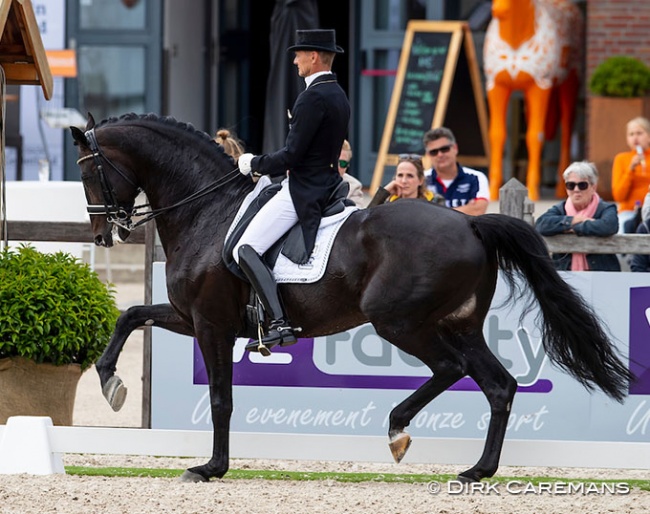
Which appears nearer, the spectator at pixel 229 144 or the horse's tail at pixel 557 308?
the horse's tail at pixel 557 308

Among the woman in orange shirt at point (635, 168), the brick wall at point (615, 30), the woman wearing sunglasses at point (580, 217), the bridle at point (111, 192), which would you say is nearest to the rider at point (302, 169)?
the bridle at point (111, 192)

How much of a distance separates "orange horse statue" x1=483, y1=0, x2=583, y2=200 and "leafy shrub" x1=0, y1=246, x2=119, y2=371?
24.6 ft

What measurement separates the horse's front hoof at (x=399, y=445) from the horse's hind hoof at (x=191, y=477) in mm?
907

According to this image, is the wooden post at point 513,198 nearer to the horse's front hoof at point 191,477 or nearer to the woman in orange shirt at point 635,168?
the woman in orange shirt at point 635,168

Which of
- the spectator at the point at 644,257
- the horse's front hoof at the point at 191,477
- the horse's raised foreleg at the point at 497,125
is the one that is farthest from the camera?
the horse's raised foreleg at the point at 497,125

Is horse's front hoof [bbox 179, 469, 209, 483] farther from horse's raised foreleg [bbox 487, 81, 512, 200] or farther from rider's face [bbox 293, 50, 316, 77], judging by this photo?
horse's raised foreleg [bbox 487, 81, 512, 200]

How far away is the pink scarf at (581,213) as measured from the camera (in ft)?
26.6

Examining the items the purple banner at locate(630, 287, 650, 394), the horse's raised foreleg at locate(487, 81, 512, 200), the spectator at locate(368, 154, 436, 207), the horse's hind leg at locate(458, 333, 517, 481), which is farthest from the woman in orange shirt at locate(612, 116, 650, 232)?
the horse's raised foreleg at locate(487, 81, 512, 200)

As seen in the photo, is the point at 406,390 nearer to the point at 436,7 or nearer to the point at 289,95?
the point at 289,95

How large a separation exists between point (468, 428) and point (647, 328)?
1166 millimetres

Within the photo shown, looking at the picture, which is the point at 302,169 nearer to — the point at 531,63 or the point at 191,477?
the point at 191,477

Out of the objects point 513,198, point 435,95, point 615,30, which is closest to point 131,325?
point 513,198

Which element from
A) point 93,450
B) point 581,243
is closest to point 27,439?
point 93,450

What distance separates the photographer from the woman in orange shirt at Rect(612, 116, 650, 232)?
382 inches
